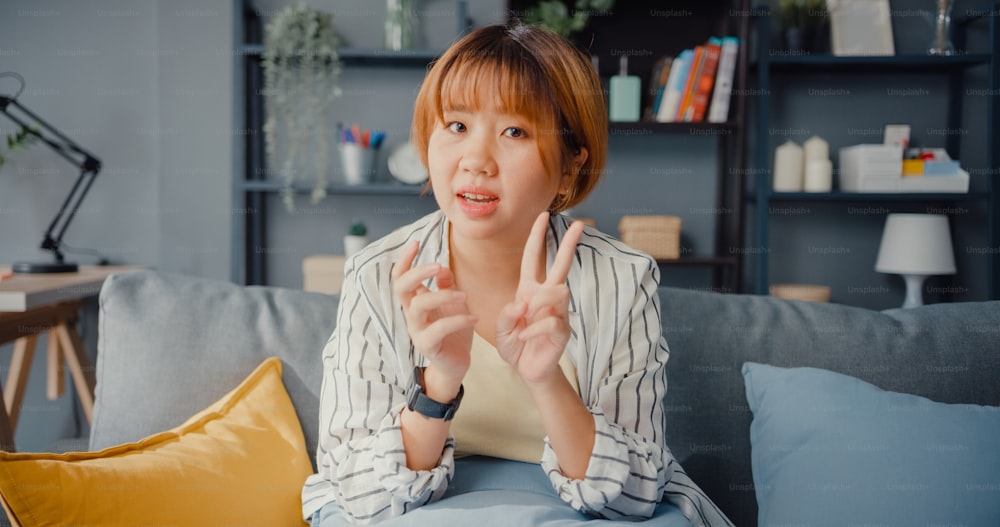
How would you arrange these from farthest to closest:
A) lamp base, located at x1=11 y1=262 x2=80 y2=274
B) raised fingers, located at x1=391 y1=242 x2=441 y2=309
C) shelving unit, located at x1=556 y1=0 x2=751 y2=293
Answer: shelving unit, located at x1=556 y1=0 x2=751 y2=293 → lamp base, located at x1=11 y1=262 x2=80 y2=274 → raised fingers, located at x1=391 y1=242 x2=441 y2=309

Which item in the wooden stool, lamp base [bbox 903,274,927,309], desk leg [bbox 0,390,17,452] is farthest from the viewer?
lamp base [bbox 903,274,927,309]

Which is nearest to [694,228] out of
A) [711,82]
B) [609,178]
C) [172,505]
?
[609,178]

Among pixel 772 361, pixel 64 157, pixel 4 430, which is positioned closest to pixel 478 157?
pixel 772 361

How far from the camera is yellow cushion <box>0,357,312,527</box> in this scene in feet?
2.95

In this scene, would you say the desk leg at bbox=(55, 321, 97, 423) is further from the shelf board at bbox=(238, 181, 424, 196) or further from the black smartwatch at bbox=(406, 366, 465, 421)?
the black smartwatch at bbox=(406, 366, 465, 421)

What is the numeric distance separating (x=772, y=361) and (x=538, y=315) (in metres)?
0.60

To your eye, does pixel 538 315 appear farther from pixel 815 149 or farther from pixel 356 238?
pixel 815 149

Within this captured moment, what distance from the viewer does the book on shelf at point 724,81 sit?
8.96 ft

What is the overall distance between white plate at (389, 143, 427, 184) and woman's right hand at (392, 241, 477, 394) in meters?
2.02

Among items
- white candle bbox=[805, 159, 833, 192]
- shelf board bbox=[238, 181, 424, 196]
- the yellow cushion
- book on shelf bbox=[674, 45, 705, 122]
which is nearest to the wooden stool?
shelf board bbox=[238, 181, 424, 196]

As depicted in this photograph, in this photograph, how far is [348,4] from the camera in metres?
3.02

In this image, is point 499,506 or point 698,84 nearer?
point 499,506

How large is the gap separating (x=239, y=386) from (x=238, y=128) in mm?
1861

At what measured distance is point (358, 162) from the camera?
2844 mm
